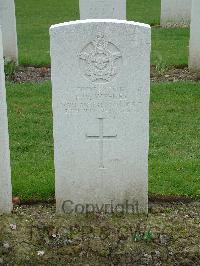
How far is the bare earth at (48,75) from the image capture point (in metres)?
9.71

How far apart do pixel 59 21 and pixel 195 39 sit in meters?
6.87

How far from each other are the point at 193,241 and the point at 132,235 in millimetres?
516

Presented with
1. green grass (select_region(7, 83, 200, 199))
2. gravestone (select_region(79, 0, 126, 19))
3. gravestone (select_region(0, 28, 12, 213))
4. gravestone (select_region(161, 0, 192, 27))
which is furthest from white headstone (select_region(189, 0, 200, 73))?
gravestone (select_region(0, 28, 12, 213))

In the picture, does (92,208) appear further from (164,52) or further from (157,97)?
(164,52)

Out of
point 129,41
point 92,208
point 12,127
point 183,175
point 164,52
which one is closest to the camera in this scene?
point 129,41

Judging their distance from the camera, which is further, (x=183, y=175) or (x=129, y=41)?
(x=183, y=175)

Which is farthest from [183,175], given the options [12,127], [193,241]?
[12,127]

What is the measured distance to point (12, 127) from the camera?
24.4 feet

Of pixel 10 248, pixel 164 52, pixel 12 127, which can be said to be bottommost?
pixel 10 248

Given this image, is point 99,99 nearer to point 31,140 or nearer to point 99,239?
point 99,239

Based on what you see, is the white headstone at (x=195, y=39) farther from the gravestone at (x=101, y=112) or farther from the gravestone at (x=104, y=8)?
the gravestone at (x=101, y=112)

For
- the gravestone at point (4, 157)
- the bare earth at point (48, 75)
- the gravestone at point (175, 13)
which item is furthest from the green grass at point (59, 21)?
the gravestone at point (4, 157)

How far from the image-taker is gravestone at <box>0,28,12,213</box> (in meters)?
4.75

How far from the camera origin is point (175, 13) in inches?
579
